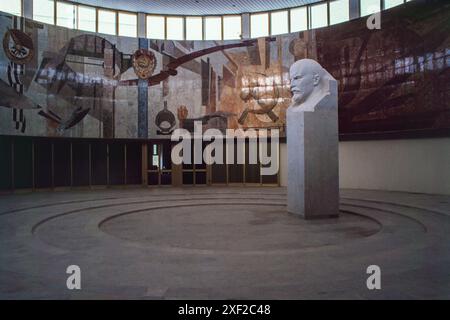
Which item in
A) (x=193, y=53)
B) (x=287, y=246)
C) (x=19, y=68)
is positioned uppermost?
(x=193, y=53)

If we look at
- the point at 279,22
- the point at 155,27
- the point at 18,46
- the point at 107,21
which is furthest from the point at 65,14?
the point at 279,22

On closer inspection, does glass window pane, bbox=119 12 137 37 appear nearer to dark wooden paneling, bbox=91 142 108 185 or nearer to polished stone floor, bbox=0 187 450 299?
dark wooden paneling, bbox=91 142 108 185

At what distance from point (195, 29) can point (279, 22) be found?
505 cm

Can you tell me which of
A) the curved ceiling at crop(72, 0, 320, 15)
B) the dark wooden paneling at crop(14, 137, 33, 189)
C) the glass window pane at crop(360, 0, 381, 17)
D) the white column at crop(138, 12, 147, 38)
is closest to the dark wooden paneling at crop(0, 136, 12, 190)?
the dark wooden paneling at crop(14, 137, 33, 189)

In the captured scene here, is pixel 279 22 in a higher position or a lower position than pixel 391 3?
higher

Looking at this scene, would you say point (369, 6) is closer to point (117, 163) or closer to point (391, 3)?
point (391, 3)

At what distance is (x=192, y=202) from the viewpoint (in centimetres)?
1507

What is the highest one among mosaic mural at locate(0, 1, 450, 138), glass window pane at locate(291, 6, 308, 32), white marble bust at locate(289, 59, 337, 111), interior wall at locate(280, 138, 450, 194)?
glass window pane at locate(291, 6, 308, 32)

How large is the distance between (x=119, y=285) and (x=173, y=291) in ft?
2.69

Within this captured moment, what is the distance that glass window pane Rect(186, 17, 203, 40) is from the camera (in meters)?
23.1

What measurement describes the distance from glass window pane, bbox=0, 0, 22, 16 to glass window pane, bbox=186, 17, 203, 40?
29.4 ft

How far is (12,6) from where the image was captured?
60.8ft

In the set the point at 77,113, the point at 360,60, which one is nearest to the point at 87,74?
the point at 77,113

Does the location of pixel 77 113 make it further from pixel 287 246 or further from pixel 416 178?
pixel 416 178
